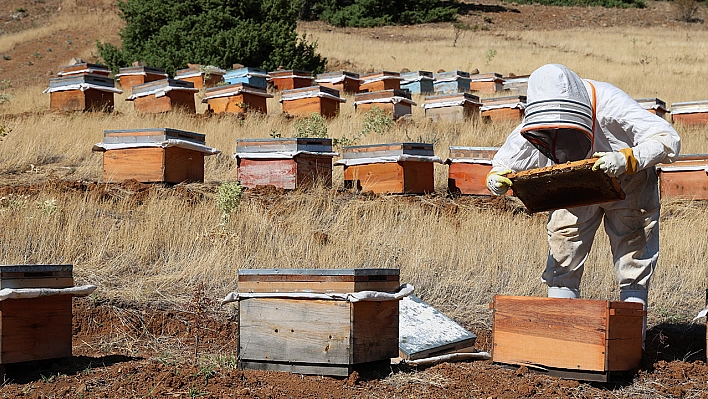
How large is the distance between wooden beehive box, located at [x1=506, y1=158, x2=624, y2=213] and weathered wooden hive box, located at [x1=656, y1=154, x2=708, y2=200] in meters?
6.12

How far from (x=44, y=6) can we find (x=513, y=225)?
133 feet

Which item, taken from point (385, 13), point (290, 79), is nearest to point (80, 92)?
point (290, 79)

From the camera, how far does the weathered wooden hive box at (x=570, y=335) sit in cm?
441

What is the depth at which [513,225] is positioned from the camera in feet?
29.0

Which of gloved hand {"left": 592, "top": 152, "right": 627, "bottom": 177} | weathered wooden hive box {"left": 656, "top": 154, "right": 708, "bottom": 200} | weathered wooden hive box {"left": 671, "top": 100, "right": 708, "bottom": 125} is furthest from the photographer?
weathered wooden hive box {"left": 671, "top": 100, "right": 708, "bottom": 125}

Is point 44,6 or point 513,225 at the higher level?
point 44,6

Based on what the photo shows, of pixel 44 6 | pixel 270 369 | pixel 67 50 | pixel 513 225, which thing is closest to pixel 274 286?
pixel 270 369

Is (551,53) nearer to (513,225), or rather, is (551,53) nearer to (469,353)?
(513,225)

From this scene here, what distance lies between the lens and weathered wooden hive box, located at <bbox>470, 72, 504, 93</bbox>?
837 inches

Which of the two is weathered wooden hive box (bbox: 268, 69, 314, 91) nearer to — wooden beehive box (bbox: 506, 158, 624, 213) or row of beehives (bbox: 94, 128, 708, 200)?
row of beehives (bbox: 94, 128, 708, 200)

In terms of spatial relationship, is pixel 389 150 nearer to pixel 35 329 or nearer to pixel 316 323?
pixel 316 323

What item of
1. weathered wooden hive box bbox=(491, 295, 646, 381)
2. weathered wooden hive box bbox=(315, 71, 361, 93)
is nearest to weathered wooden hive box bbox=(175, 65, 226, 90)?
weathered wooden hive box bbox=(315, 71, 361, 93)

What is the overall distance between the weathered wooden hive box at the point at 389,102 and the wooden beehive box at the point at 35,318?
445 inches

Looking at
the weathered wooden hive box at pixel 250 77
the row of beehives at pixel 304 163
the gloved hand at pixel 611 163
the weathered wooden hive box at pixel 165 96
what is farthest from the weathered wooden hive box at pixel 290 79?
the gloved hand at pixel 611 163
